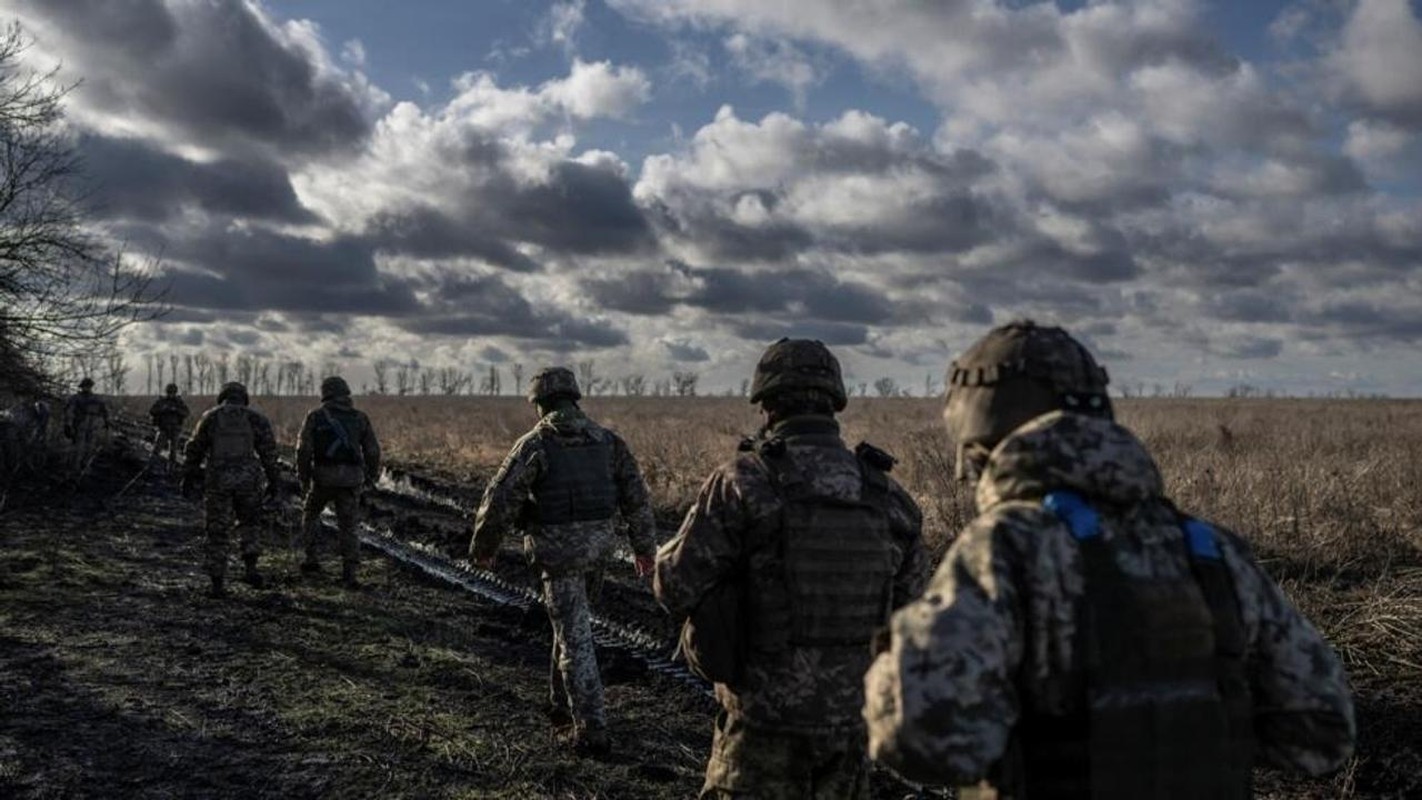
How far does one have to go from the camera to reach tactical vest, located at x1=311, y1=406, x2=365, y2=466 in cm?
1121

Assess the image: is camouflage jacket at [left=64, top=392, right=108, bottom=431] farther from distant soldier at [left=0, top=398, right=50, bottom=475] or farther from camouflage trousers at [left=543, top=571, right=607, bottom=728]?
camouflage trousers at [left=543, top=571, right=607, bottom=728]

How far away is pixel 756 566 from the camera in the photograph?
144 inches

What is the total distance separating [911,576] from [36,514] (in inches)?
645

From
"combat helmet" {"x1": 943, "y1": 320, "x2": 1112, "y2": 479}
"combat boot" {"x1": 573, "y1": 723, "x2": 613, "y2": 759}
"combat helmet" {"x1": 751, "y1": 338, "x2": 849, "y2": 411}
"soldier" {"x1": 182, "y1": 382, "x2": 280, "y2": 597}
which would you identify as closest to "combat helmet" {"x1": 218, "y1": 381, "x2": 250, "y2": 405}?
"soldier" {"x1": 182, "y1": 382, "x2": 280, "y2": 597}

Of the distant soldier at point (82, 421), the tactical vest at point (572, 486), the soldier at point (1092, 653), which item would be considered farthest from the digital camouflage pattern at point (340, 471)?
the distant soldier at point (82, 421)

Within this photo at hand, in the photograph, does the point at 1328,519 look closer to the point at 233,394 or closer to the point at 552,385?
the point at 552,385

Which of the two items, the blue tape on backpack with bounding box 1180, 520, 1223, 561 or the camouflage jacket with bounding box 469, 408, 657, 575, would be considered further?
the camouflage jacket with bounding box 469, 408, 657, 575

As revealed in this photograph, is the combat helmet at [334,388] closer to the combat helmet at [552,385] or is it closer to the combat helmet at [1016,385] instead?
the combat helmet at [552,385]

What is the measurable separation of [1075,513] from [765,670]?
1.69 m

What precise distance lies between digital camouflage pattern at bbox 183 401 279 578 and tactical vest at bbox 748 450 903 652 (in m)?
8.46

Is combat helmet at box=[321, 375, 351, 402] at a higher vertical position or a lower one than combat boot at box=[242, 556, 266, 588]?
higher

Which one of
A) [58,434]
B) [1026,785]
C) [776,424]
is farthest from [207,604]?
[58,434]

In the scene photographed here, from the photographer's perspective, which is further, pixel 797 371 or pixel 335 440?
pixel 335 440

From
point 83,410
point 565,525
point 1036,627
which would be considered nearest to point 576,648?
point 565,525
